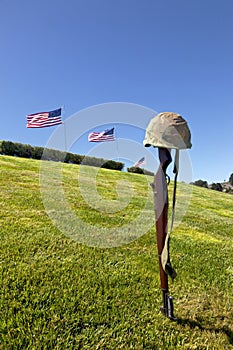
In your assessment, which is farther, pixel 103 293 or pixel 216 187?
pixel 216 187

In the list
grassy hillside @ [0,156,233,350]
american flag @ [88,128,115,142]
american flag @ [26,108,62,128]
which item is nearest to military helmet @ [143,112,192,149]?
grassy hillside @ [0,156,233,350]

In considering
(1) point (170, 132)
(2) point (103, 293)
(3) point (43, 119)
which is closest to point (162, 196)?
(1) point (170, 132)

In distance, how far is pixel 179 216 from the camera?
19.0 ft

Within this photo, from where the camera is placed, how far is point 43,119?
14906 mm

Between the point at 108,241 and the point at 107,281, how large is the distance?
1.02 m

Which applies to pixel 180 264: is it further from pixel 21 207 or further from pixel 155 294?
pixel 21 207

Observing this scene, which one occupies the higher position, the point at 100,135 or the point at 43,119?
the point at 43,119

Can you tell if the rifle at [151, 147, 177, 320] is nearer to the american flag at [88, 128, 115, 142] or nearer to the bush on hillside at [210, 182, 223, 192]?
the american flag at [88, 128, 115, 142]

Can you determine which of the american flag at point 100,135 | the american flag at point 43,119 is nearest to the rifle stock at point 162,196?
the american flag at point 100,135

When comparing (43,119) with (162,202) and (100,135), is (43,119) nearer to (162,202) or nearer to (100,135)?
(100,135)

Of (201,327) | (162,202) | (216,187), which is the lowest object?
(201,327)

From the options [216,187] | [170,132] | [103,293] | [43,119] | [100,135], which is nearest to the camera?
[170,132]

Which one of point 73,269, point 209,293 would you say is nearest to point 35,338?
point 73,269

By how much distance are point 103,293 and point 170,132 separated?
152 centimetres
